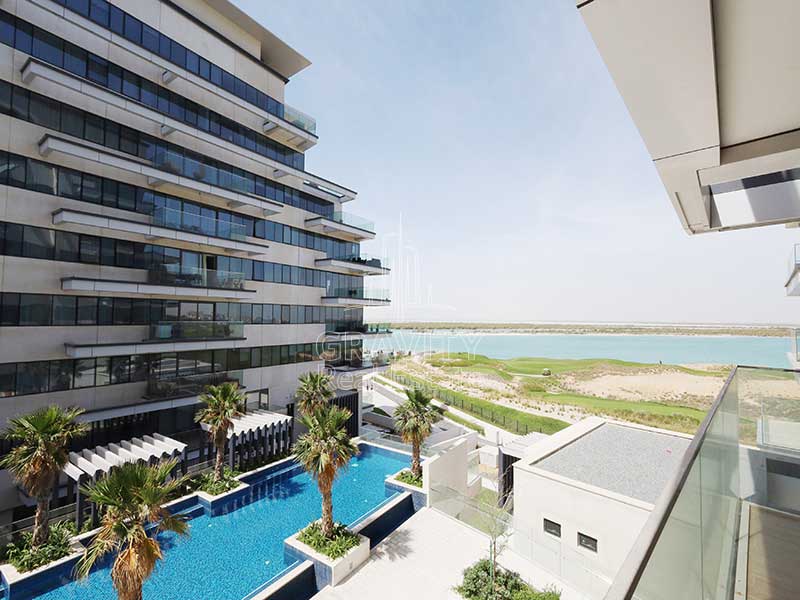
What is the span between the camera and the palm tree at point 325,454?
36.1ft

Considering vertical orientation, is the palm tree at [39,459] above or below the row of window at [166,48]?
below

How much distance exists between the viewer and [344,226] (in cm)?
2338

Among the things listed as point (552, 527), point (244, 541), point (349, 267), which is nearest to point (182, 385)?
point (244, 541)

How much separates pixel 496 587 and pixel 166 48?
2278 centimetres

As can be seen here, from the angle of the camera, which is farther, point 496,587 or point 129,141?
point 129,141

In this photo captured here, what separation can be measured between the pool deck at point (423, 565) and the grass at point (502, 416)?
15.7m

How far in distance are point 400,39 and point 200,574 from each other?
18241 millimetres

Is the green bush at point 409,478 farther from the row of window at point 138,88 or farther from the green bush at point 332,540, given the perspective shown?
the row of window at point 138,88

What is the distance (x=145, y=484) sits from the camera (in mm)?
7613

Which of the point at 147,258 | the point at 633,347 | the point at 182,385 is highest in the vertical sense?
the point at 147,258

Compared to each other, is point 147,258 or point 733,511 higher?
point 147,258

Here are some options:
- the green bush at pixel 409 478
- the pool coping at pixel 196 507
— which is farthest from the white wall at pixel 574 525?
the pool coping at pixel 196 507

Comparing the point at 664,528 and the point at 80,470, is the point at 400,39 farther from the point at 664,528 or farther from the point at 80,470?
the point at 80,470

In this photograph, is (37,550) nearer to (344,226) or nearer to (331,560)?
(331,560)
